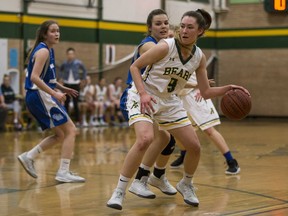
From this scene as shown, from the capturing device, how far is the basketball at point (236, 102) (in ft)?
22.8

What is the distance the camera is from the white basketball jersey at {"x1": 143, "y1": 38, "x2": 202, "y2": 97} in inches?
262

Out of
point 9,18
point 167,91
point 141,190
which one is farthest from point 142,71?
point 9,18

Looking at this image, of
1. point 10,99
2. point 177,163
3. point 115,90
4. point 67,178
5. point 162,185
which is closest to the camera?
point 162,185

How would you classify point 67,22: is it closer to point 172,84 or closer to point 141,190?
point 141,190

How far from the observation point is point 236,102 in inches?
275

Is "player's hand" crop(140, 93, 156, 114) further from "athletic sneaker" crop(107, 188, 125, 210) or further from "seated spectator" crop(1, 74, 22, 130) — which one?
"seated spectator" crop(1, 74, 22, 130)

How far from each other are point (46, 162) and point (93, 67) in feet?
36.7

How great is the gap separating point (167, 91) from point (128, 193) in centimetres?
141

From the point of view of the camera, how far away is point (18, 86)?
762 inches

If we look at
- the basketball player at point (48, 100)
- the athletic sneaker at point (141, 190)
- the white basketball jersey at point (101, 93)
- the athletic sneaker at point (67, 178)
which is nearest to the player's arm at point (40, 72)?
the basketball player at point (48, 100)

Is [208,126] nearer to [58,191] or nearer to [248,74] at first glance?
[58,191]

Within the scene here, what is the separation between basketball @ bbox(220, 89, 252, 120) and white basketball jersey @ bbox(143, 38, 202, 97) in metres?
0.45

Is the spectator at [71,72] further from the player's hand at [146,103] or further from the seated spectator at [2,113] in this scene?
the player's hand at [146,103]

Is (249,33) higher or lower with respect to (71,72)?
higher
